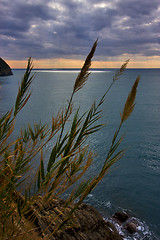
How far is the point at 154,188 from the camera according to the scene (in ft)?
44.8

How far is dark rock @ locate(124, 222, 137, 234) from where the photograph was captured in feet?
30.1

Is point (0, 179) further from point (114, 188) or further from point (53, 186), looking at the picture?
point (114, 188)

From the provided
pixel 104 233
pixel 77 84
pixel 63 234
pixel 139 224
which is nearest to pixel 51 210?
pixel 63 234

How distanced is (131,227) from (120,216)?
83cm

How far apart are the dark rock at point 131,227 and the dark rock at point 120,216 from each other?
37 centimetres

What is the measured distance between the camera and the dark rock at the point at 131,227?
361 inches

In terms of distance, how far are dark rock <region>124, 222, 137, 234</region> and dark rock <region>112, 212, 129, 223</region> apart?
0.37 meters

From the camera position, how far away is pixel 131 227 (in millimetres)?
9266

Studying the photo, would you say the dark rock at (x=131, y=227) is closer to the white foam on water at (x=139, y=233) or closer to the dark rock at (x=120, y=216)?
the white foam on water at (x=139, y=233)

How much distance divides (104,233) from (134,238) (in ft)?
13.8

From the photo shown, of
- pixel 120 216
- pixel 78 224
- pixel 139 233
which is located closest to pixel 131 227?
pixel 139 233

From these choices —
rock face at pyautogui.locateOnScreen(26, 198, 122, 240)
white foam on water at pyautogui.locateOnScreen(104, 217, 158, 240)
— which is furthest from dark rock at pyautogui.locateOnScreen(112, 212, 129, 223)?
rock face at pyautogui.locateOnScreen(26, 198, 122, 240)

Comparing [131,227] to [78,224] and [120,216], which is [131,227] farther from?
[78,224]

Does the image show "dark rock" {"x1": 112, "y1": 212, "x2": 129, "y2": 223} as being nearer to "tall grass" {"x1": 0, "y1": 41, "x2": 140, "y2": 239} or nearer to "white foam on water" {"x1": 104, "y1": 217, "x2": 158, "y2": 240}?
"white foam on water" {"x1": 104, "y1": 217, "x2": 158, "y2": 240}
